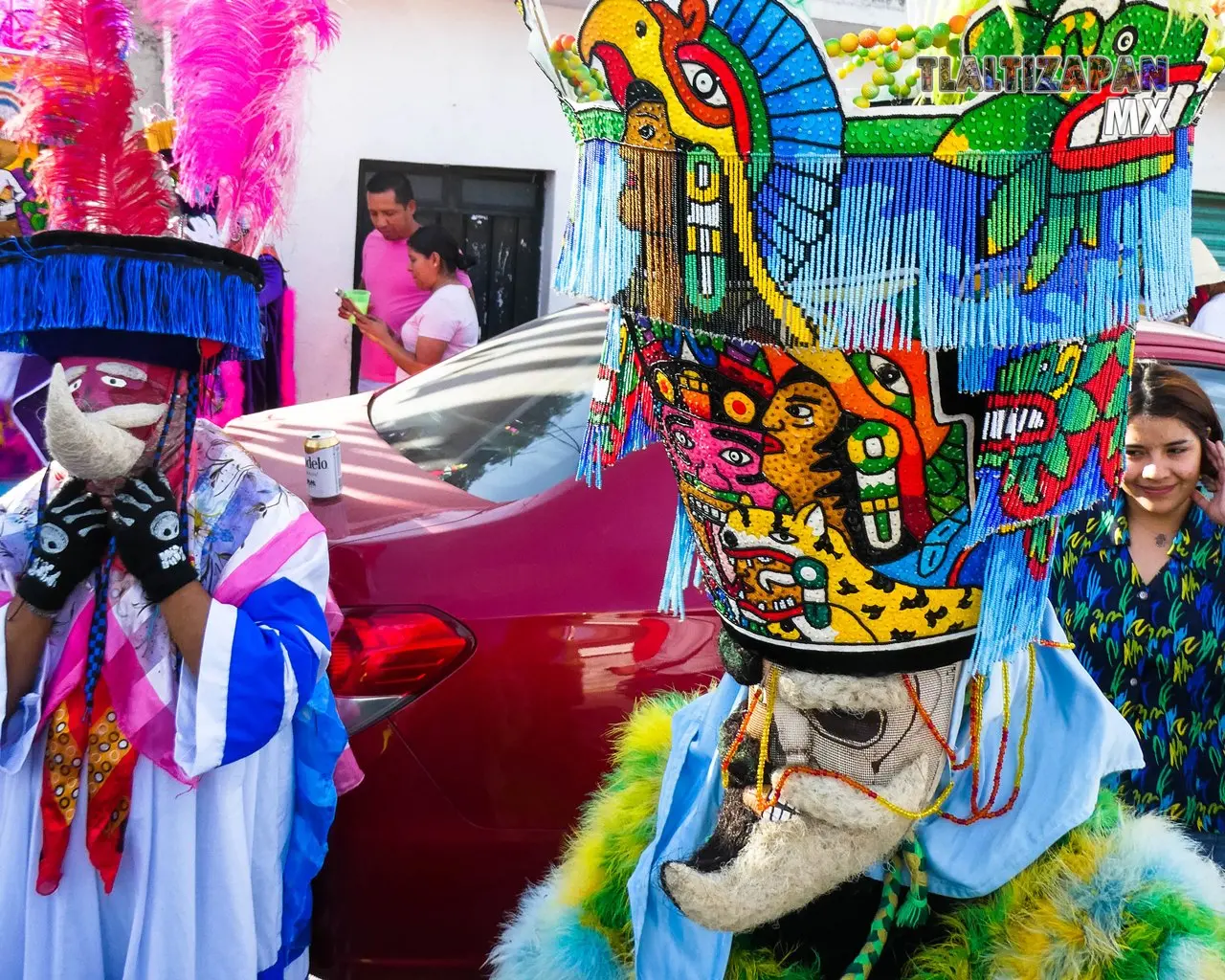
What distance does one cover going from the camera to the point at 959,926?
156cm

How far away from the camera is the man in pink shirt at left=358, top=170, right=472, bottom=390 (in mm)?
6465

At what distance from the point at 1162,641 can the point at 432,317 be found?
4132 mm

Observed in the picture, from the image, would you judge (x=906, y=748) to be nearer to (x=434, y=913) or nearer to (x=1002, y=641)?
(x=1002, y=641)

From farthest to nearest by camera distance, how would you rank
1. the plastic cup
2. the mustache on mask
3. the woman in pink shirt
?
the plastic cup < the woman in pink shirt < the mustache on mask

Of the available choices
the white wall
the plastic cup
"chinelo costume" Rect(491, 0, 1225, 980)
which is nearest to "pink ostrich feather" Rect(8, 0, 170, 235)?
"chinelo costume" Rect(491, 0, 1225, 980)

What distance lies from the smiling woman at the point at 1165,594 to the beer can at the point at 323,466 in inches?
62.5

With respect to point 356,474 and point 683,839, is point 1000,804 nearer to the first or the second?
point 683,839

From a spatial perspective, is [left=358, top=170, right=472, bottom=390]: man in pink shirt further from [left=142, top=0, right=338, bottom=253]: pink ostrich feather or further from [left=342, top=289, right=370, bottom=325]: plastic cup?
[left=142, top=0, right=338, bottom=253]: pink ostrich feather

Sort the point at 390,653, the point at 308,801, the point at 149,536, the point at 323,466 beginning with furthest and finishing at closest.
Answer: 1. the point at 323,466
2. the point at 390,653
3. the point at 308,801
4. the point at 149,536

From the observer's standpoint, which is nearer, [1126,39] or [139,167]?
[1126,39]

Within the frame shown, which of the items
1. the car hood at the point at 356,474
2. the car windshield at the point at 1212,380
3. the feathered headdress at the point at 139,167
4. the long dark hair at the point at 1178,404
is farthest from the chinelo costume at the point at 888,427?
the car windshield at the point at 1212,380

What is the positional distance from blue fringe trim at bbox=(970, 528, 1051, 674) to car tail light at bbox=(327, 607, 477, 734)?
1.40 metres

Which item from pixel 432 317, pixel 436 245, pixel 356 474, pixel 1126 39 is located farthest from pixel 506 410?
pixel 436 245

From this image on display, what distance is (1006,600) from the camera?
136cm
